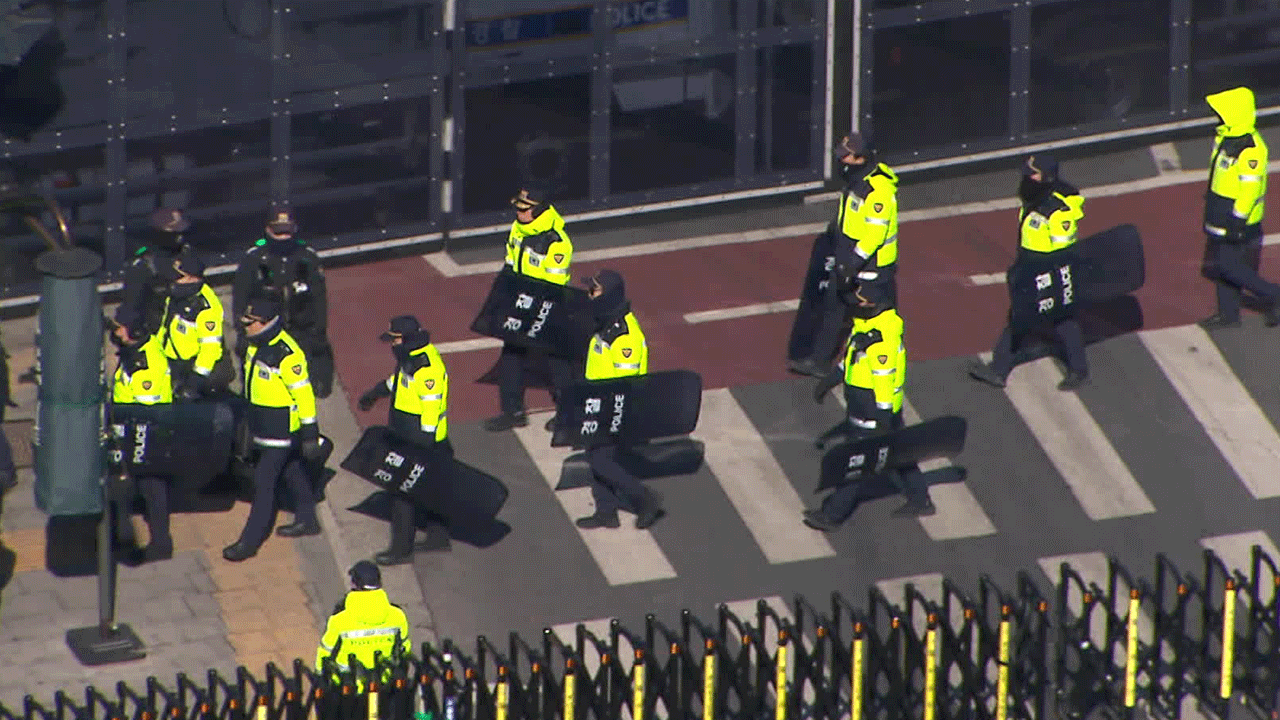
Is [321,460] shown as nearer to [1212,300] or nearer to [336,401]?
[336,401]

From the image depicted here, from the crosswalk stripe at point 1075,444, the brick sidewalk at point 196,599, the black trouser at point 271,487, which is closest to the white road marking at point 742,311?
the crosswalk stripe at point 1075,444

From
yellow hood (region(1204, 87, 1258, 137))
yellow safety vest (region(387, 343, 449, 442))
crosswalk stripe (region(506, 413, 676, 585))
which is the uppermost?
yellow hood (region(1204, 87, 1258, 137))

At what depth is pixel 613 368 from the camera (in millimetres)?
27828

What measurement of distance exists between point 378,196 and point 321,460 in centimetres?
564

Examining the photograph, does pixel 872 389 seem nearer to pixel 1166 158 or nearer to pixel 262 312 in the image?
pixel 262 312

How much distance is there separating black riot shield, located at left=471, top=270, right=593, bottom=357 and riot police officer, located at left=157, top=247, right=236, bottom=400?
7.81 feet

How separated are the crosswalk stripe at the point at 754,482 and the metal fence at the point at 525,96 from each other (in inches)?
168

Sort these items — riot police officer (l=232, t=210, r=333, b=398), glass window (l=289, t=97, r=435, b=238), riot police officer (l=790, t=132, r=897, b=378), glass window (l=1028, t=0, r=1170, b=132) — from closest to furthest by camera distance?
riot police officer (l=232, t=210, r=333, b=398) → riot police officer (l=790, t=132, r=897, b=378) → glass window (l=289, t=97, r=435, b=238) → glass window (l=1028, t=0, r=1170, b=132)

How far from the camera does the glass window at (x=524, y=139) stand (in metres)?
33.1

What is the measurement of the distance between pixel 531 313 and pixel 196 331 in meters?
2.85

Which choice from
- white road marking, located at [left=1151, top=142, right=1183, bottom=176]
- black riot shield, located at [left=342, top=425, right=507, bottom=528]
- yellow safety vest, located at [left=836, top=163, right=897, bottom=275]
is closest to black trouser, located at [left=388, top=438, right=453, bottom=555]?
black riot shield, located at [left=342, top=425, right=507, bottom=528]

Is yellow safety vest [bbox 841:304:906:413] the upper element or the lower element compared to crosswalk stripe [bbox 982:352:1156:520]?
upper

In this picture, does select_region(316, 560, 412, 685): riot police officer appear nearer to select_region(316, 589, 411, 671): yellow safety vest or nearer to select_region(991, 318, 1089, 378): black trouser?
select_region(316, 589, 411, 671): yellow safety vest

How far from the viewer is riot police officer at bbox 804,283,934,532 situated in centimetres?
2788
